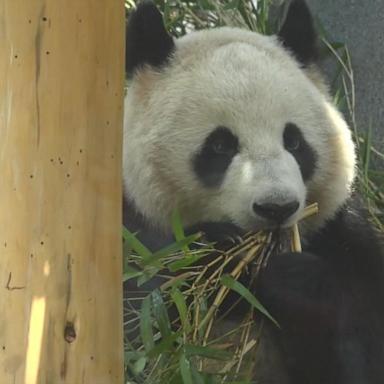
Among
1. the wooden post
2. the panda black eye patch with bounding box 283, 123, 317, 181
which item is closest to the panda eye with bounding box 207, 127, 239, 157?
the panda black eye patch with bounding box 283, 123, 317, 181

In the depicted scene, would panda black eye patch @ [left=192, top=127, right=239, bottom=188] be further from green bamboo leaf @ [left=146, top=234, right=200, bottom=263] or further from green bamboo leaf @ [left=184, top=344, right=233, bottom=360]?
green bamboo leaf @ [left=184, top=344, right=233, bottom=360]

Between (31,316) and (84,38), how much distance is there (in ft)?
1.47

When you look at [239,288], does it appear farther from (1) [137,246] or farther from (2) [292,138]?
(2) [292,138]

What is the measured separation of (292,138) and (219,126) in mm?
177

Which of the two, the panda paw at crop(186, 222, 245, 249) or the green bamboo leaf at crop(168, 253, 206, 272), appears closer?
the green bamboo leaf at crop(168, 253, 206, 272)

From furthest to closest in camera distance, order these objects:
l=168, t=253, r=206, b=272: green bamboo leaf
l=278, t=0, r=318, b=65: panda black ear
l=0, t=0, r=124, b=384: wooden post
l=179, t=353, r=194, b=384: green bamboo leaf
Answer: l=278, t=0, r=318, b=65: panda black ear < l=168, t=253, r=206, b=272: green bamboo leaf < l=179, t=353, r=194, b=384: green bamboo leaf < l=0, t=0, r=124, b=384: wooden post

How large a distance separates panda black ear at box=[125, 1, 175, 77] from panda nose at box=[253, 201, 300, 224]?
1.74ft

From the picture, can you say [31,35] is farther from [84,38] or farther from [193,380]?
[193,380]

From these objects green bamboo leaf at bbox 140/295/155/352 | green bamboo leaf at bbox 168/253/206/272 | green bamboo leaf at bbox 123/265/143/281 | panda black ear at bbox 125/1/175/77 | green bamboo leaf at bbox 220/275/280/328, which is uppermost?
panda black ear at bbox 125/1/175/77

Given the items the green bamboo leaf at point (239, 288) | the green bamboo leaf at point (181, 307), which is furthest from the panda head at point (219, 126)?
the green bamboo leaf at point (181, 307)

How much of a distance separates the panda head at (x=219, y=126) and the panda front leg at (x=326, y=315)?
164mm

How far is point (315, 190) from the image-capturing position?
8.18 ft

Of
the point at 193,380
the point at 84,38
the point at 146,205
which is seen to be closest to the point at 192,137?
the point at 146,205

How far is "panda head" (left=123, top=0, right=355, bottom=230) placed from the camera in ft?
7.70
